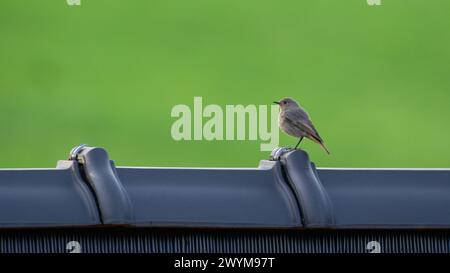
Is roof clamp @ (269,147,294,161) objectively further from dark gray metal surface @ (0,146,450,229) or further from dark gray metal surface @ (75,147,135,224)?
dark gray metal surface @ (75,147,135,224)

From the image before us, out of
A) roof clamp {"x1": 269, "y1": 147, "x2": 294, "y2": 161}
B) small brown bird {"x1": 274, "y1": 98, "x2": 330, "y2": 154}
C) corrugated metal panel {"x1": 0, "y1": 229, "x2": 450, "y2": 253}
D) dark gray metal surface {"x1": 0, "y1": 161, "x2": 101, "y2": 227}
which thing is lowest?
corrugated metal panel {"x1": 0, "y1": 229, "x2": 450, "y2": 253}

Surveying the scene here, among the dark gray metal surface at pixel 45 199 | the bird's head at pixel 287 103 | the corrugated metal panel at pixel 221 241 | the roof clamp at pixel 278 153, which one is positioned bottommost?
the corrugated metal panel at pixel 221 241

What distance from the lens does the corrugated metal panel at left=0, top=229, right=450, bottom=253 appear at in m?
1.37

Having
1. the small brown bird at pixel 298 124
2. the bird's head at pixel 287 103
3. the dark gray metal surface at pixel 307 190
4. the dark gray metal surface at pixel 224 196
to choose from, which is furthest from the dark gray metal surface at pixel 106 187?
the bird's head at pixel 287 103

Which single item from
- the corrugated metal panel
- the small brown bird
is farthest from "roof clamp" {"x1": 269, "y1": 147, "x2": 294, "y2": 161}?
the small brown bird

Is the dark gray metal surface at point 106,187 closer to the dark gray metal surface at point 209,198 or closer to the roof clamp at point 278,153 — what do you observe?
the dark gray metal surface at point 209,198

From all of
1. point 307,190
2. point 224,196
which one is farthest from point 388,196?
point 224,196

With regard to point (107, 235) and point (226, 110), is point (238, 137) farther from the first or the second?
point (107, 235)

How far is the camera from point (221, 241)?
1414mm

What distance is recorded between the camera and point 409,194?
1.50 meters

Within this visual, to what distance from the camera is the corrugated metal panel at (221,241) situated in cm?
137
